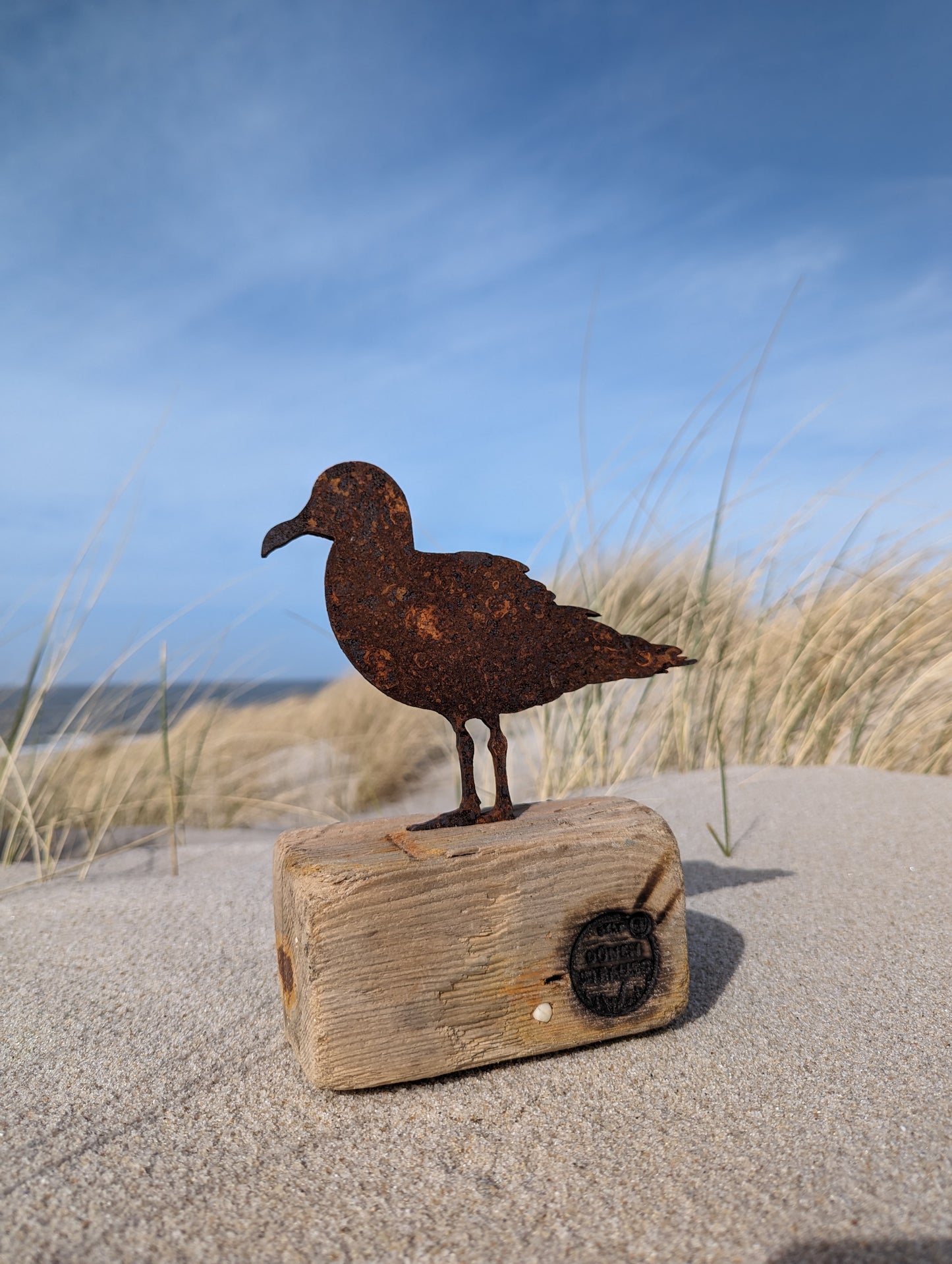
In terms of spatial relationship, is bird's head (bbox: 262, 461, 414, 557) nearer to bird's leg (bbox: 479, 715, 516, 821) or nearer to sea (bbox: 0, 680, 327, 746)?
bird's leg (bbox: 479, 715, 516, 821)

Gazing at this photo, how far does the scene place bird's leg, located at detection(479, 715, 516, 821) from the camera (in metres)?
1.69

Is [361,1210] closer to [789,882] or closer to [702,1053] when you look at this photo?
[702,1053]

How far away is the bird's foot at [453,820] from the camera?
1.72m

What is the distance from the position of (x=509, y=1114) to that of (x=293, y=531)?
106cm

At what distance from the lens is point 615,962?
1.56 m

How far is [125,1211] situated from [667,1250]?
2.31 feet

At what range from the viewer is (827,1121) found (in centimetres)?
132

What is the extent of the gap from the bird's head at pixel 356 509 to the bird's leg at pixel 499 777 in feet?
1.30

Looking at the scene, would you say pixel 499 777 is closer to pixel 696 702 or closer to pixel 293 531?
pixel 293 531

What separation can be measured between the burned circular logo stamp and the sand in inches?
3.8

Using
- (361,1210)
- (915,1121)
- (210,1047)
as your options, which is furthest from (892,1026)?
(210,1047)

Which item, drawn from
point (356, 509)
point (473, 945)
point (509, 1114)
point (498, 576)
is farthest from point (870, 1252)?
point (356, 509)

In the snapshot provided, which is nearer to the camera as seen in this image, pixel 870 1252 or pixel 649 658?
pixel 870 1252

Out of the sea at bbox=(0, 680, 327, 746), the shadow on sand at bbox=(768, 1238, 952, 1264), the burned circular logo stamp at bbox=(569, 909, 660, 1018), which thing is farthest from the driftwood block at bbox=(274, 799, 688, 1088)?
the sea at bbox=(0, 680, 327, 746)
